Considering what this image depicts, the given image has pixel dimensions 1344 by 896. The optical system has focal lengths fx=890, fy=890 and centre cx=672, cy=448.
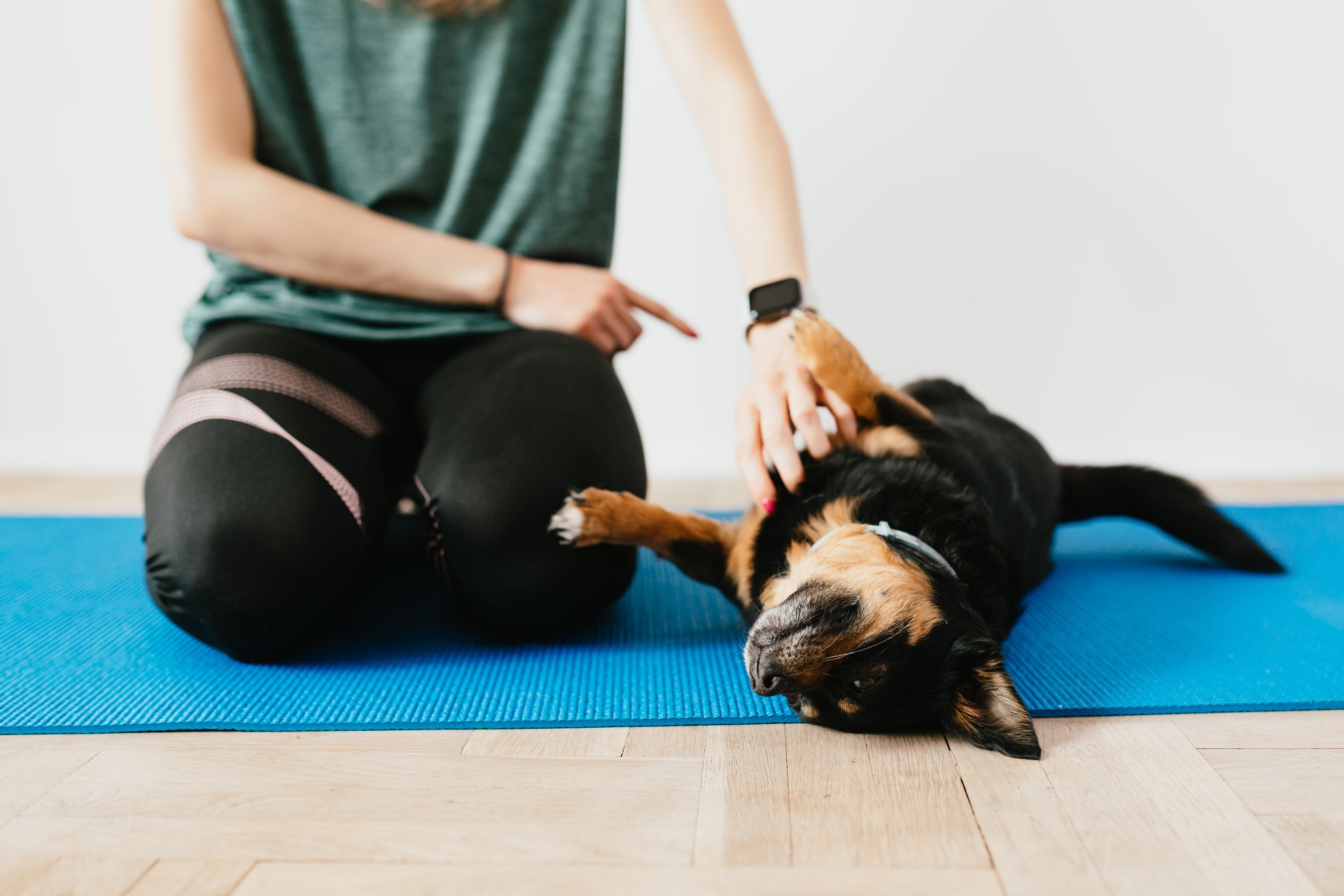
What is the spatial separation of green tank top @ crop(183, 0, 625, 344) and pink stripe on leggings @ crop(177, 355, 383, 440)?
0.15 m

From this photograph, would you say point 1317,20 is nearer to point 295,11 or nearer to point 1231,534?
point 1231,534

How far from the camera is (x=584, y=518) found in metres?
1.34

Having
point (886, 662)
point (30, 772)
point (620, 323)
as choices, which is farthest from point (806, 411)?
point (30, 772)

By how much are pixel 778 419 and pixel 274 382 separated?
76 cm

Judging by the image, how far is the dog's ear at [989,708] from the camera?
3.41ft

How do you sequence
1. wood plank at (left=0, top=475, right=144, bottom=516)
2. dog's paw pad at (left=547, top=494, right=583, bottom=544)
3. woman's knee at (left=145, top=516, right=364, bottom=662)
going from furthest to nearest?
wood plank at (left=0, top=475, right=144, bottom=516) → dog's paw pad at (left=547, top=494, right=583, bottom=544) → woman's knee at (left=145, top=516, right=364, bottom=662)

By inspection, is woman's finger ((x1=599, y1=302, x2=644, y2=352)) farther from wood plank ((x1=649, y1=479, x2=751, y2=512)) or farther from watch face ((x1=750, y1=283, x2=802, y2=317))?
wood plank ((x1=649, y1=479, x2=751, y2=512))

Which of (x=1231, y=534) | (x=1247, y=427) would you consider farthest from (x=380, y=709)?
(x=1247, y=427)

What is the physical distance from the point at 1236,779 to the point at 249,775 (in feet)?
3.65

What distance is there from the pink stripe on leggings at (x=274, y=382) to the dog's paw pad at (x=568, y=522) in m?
0.35

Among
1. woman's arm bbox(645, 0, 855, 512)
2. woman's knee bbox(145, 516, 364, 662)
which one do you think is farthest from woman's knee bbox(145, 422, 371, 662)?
woman's arm bbox(645, 0, 855, 512)

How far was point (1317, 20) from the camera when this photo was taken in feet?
8.47

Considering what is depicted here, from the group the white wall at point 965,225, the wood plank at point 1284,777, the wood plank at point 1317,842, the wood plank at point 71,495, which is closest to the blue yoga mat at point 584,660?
the wood plank at point 1284,777

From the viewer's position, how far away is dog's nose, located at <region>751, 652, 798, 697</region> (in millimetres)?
1072
